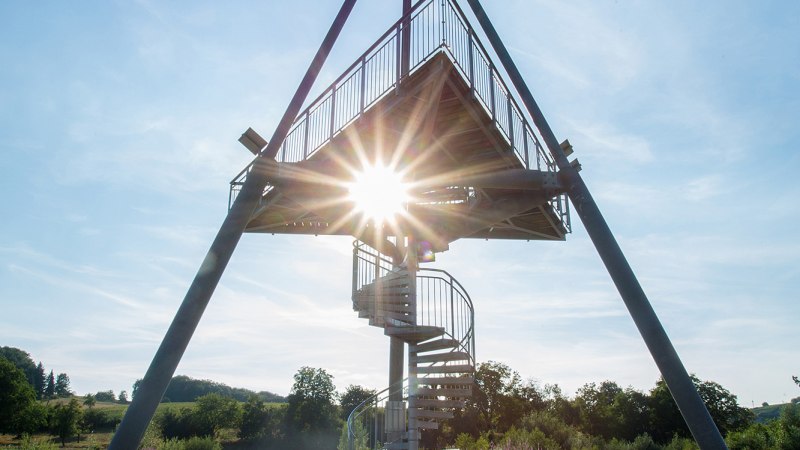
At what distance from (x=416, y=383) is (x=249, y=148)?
5749 millimetres

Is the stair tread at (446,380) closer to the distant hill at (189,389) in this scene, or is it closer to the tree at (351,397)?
the tree at (351,397)

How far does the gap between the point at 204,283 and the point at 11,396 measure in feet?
175

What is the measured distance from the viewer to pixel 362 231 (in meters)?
11.9

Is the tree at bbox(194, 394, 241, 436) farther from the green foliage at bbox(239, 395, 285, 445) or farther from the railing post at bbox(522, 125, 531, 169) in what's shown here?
the railing post at bbox(522, 125, 531, 169)

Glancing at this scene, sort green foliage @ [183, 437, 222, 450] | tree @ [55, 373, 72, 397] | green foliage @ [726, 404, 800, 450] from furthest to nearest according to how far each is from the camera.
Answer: tree @ [55, 373, 72, 397], green foliage @ [183, 437, 222, 450], green foliage @ [726, 404, 800, 450]

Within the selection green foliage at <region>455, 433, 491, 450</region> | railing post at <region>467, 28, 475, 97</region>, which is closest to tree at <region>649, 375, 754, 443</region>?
green foliage at <region>455, 433, 491, 450</region>

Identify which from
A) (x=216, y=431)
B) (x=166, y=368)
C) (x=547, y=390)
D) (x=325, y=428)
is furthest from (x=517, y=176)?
(x=216, y=431)

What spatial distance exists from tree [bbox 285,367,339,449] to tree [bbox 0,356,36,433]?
2472 cm

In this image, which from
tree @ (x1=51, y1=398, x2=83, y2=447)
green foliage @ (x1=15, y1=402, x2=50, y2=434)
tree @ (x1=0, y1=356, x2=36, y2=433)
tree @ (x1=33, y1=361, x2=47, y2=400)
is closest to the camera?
tree @ (x1=51, y1=398, x2=83, y2=447)

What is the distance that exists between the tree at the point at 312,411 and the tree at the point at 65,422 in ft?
55.0

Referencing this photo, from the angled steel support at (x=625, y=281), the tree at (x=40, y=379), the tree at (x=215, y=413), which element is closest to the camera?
the angled steel support at (x=625, y=281)

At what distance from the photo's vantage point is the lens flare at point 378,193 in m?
8.89

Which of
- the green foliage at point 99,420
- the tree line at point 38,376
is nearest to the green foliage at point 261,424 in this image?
the green foliage at point 99,420

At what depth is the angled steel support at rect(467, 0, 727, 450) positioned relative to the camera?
17.7 ft
